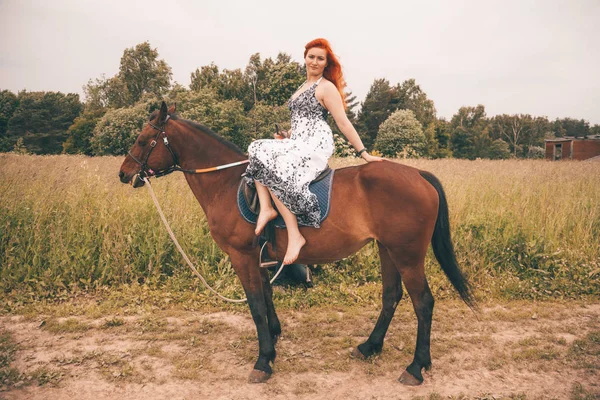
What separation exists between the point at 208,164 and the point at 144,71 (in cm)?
4332

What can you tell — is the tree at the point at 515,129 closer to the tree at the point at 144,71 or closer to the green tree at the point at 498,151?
the green tree at the point at 498,151

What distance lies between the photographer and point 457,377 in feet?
10.6

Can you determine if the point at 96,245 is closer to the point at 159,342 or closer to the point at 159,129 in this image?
the point at 159,342

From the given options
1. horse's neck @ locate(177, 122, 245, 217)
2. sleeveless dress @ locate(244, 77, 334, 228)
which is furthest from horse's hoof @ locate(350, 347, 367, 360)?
horse's neck @ locate(177, 122, 245, 217)

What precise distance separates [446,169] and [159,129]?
366 inches

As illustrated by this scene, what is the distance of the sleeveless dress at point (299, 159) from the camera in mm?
3101

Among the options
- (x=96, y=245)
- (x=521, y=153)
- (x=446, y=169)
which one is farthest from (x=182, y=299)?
(x=521, y=153)

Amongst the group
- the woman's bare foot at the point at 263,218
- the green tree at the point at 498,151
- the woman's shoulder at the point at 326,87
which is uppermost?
the green tree at the point at 498,151

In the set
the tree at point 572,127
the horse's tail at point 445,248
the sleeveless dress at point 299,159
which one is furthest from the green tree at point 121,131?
the tree at point 572,127

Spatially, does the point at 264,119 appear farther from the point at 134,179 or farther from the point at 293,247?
the point at 293,247

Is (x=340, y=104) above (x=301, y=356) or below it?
above

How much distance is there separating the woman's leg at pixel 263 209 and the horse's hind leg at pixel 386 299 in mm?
1241

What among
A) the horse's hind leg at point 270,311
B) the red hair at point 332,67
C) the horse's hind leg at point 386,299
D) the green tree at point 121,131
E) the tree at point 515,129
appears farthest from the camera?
the tree at point 515,129

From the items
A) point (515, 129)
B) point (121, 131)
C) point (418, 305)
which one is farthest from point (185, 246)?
point (515, 129)
